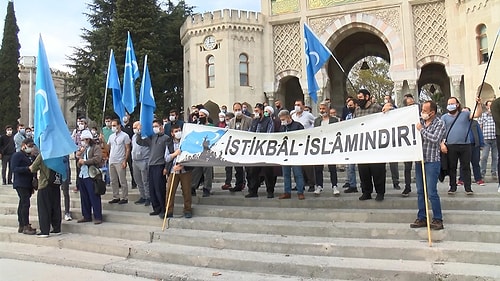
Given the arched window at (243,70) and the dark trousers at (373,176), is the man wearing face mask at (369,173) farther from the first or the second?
the arched window at (243,70)

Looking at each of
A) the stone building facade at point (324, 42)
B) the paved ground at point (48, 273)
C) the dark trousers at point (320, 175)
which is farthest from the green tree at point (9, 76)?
the dark trousers at point (320, 175)

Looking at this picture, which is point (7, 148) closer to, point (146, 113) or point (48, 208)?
point (48, 208)

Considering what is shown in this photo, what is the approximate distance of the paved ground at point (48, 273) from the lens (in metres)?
5.98

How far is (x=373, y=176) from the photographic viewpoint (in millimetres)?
7270

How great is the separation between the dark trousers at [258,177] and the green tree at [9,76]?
105 feet

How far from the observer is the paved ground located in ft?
19.6

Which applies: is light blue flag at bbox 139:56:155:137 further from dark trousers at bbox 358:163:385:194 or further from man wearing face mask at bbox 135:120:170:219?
dark trousers at bbox 358:163:385:194

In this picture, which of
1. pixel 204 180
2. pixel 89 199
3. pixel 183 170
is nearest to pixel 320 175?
pixel 204 180

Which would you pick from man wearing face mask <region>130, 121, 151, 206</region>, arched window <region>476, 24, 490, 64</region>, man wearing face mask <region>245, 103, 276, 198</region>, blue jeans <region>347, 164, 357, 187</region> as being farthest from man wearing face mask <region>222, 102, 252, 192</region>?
arched window <region>476, 24, 490, 64</region>

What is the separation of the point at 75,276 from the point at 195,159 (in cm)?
279

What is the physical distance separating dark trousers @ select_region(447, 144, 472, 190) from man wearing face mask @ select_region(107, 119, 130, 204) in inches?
264

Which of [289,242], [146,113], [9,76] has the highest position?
[9,76]

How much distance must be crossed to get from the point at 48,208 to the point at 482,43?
20.1 metres

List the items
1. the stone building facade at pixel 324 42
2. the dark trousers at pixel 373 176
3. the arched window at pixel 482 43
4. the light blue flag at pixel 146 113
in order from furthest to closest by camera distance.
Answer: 1. the stone building facade at pixel 324 42
2. the arched window at pixel 482 43
3. the light blue flag at pixel 146 113
4. the dark trousers at pixel 373 176
